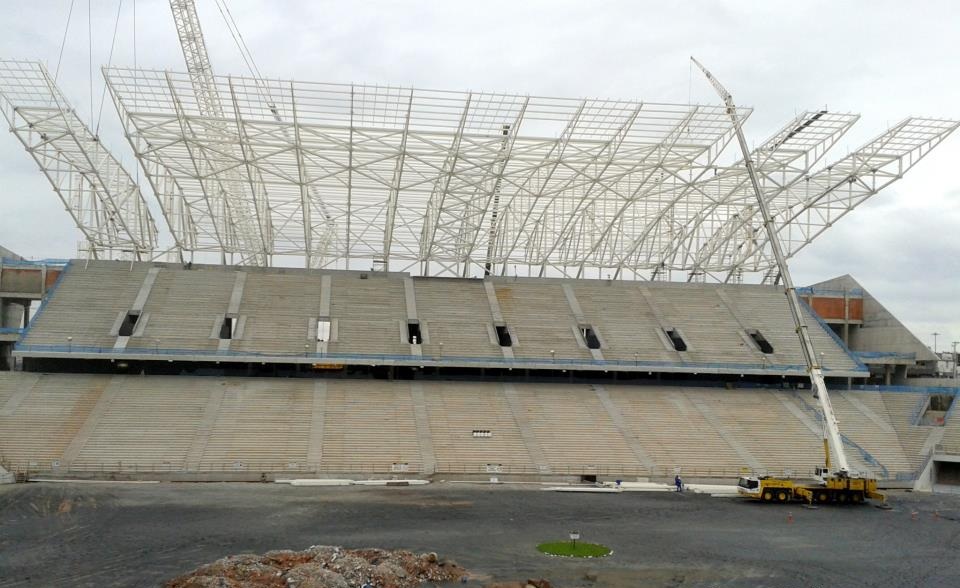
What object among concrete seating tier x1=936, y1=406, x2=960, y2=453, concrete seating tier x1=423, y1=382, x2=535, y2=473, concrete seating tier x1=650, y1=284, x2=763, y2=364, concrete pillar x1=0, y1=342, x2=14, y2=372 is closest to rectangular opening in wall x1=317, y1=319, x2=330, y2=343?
concrete seating tier x1=423, y1=382, x2=535, y2=473

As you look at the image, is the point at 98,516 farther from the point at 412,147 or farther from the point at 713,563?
the point at 412,147

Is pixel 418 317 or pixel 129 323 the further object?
pixel 418 317

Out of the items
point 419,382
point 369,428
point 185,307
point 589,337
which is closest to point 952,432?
point 589,337

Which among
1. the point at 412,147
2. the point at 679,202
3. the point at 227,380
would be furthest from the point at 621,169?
the point at 227,380

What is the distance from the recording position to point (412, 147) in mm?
48438

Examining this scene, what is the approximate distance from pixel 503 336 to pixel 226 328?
1671cm

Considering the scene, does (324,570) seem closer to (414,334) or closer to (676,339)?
(414,334)

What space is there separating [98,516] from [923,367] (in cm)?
5524

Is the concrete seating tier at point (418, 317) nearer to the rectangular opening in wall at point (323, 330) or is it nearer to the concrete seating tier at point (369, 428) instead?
the rectangular opening in wall at point (323, 330)

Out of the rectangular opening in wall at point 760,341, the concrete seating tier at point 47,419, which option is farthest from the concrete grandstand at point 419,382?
the rectangular opening in wall at point 760,341

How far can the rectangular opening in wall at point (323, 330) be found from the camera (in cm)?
5147

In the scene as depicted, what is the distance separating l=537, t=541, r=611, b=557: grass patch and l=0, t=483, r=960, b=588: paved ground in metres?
0.37

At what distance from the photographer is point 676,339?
56438mm

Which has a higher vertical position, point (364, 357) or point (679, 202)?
point (679, 202)
